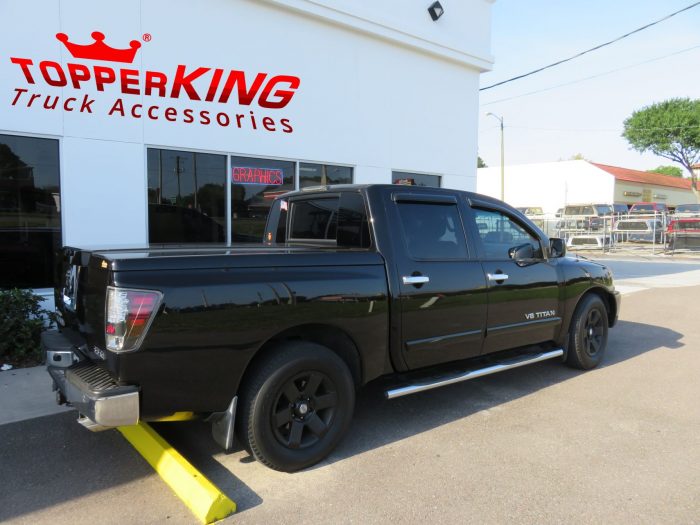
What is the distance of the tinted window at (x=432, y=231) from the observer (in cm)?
416

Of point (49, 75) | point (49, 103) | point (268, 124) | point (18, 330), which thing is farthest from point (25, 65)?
point (268, 124)

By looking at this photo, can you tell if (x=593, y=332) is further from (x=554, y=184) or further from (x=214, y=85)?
(x=554, y=184)

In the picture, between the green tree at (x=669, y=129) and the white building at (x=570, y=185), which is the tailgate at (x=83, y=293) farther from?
the green tree at (x=669, y=129)

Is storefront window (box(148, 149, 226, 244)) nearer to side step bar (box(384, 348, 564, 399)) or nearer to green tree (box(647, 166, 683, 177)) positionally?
side step bar (box(384, 348, 564, 399))

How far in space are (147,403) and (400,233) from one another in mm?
2157

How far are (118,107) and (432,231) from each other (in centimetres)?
504

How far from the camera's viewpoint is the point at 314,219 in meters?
4.73

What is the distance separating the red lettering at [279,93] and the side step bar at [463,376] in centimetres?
569

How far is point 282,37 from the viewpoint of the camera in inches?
334

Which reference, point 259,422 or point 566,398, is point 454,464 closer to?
point 259,422

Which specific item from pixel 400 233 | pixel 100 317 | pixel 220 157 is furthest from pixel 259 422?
pixel 220 157

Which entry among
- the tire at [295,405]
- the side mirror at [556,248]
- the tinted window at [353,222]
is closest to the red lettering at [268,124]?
the tinted window at [353,222]

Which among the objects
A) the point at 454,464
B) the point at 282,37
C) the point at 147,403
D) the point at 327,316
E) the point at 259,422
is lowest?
the point at 454,464

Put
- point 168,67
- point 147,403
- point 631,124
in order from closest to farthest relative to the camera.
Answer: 1. point 147,403
2. point 168,67
3. point 631,124
